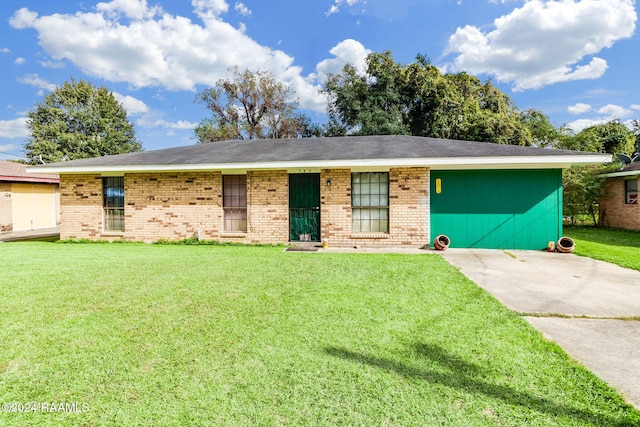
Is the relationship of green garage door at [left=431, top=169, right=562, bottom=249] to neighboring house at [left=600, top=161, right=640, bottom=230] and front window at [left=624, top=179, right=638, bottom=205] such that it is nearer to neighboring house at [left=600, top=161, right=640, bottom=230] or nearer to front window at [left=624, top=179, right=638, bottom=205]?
neighboring house at [left=600, top=161, right=640, bottom=230]

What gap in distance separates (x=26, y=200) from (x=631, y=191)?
28.1 m

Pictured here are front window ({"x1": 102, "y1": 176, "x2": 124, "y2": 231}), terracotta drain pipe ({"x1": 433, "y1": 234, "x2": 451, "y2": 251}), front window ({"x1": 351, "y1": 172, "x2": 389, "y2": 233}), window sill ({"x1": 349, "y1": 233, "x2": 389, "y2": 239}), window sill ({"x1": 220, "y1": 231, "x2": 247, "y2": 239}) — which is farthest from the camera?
front window ({"x1": 102, "y1": 176, "x2": 124, "y2": 231})

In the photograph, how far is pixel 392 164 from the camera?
8.45m

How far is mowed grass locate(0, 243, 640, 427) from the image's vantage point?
1.97 m

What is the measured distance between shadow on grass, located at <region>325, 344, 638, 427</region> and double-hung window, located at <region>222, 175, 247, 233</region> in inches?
298

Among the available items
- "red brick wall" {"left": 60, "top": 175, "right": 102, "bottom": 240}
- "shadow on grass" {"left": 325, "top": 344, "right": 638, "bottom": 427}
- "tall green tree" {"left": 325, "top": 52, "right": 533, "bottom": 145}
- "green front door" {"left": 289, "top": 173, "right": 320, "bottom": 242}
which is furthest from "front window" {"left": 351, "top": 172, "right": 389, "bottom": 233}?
"tall green tree" {"left": 325, "top": 52, "right": 533, "bottom": 145}

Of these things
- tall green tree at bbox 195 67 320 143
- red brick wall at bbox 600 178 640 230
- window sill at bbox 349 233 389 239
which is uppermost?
tall green tree at bbox 195 67 320 143

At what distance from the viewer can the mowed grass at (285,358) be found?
1968 millimetres

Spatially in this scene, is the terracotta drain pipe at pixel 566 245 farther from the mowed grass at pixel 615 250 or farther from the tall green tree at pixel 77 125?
the tall green tree at pixel 77 125

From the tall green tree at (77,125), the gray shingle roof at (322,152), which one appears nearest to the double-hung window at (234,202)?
the gray shingle roof at (322,152)

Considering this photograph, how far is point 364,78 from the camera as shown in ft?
77.8

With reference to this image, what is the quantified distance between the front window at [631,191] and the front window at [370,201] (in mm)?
12248

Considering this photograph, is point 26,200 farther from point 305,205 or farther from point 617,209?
point 617,209

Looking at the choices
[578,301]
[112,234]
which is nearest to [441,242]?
[578,301]
